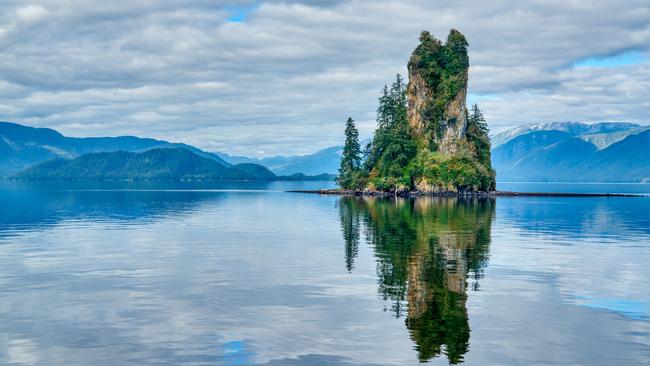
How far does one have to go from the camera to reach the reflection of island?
1106 inches

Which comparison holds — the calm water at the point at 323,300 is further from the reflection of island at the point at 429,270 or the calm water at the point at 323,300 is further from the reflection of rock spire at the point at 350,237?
the reflection of rock spire at the point at 350,237

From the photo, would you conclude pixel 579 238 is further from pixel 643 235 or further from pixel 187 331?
pixel 187 331

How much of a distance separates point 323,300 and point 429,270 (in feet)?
41.6

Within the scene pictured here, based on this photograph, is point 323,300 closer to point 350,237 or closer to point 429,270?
point 429,270

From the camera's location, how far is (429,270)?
4553 cm

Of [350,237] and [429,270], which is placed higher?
[350,237]

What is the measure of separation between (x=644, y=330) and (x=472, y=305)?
866 centimetres

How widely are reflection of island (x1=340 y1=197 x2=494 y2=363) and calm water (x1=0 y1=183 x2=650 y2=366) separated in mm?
160

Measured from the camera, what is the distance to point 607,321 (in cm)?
3077

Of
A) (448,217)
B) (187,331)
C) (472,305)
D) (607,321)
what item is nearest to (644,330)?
(607,321)

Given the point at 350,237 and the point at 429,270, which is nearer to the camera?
the point at 429,270

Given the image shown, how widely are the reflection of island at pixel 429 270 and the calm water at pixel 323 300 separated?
0.16m

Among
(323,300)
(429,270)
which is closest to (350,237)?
(429,270)

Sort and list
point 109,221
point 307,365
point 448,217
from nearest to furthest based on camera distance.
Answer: point 307,365 → point 109,221 → point 448,217
